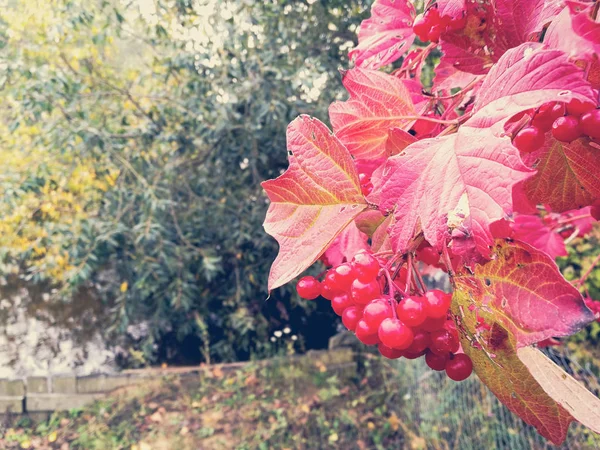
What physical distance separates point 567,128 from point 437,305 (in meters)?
0.21

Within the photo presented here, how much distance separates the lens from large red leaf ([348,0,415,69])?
0.70 metres

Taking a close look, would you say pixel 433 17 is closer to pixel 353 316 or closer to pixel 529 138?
pixel 529 138

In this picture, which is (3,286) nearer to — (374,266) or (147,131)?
(147,131)

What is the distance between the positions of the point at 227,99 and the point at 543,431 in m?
2.42

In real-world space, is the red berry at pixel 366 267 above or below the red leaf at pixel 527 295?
above

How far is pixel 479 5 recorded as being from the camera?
538 millimetres

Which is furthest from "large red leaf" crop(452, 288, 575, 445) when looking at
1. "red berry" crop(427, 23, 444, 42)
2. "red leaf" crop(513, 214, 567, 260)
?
"red leaf" crop(513, 214, 567, 260)

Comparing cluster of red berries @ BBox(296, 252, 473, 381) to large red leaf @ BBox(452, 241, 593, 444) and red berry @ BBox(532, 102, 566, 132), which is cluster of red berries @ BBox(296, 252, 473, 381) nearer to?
large red leaf @ BBox(452, 241, 593, 444)

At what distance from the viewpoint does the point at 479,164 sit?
398 millimetres

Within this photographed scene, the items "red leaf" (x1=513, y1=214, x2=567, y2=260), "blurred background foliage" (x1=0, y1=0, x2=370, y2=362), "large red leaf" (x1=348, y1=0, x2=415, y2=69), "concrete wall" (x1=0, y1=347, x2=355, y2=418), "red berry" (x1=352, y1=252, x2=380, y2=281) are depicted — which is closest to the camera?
"red berry" (x1=352, y1=252, x2=380, y2=281)

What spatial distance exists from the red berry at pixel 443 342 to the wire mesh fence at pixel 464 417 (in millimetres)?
1893

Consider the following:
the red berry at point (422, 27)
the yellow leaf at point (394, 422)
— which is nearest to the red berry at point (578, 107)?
the red berry at point (422, 27)

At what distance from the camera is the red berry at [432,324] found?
0.48m

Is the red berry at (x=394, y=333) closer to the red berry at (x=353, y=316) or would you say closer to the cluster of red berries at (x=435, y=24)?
the red berry at (x=353, y=316)
